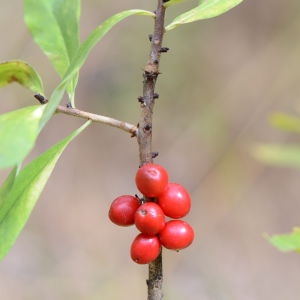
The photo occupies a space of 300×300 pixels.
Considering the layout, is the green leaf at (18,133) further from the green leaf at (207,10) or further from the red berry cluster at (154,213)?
the green leaf at (207,10)

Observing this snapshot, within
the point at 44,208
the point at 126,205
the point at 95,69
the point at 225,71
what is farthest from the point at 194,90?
the point at 126,205

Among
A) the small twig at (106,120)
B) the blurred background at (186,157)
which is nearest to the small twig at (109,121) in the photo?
the small twig at (106,120)

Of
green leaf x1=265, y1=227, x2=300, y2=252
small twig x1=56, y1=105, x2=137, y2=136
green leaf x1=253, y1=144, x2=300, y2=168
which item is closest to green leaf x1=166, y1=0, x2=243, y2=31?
small twig x1=56, y1=105, x2=137, y2=136

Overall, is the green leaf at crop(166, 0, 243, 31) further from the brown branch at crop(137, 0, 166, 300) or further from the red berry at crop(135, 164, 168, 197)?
the red berry at crop(135, 164, 168, 197)

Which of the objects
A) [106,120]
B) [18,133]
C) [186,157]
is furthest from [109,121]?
[186,157]

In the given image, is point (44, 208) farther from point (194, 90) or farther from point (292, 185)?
point (292, 185)

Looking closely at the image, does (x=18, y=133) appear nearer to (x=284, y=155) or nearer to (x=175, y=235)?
(x=175, y=235)

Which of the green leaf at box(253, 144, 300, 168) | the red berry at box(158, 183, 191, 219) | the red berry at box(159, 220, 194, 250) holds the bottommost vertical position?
the red berry at box(159, 220, 194, 250)

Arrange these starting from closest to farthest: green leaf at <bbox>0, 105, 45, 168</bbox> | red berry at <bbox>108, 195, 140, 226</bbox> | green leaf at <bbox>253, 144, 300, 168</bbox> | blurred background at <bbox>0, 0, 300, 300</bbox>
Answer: green leaf at <bbox>0, 105, 45, 168</bbox> < red berry at <bbox>108, 195, 140, 226</bbox> < green leaf at <bbox>253, 144, 300, 168</bbox> < blurred background at <bbox>0, 0, 300, 300</bbox>

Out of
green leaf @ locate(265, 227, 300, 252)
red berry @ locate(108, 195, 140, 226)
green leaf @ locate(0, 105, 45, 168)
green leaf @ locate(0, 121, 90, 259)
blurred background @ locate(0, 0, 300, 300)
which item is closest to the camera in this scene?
green leaf @ locate(0, 105, 45, 168)
